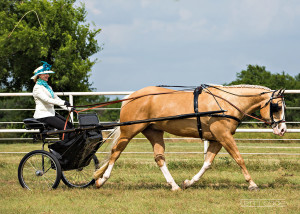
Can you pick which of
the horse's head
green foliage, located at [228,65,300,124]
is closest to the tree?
green foliage, located at [228,65,300,124]

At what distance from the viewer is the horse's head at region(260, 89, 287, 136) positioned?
665 centimetres

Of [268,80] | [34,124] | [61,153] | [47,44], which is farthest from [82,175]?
[268,80]

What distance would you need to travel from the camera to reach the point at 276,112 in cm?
670

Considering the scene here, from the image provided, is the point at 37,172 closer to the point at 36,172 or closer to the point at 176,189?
the point at 36,172

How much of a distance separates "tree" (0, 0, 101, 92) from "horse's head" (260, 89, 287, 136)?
70.8 ft

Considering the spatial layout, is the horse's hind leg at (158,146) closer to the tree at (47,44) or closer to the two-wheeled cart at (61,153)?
the two-wheeled cart at (61,153)

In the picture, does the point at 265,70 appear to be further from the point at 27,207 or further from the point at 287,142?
the point at 27,207

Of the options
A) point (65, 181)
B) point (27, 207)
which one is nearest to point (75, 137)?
point (65, 181)

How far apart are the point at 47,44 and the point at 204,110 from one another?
23009 mm

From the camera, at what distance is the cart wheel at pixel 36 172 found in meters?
7.09

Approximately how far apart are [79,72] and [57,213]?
75.6 feet

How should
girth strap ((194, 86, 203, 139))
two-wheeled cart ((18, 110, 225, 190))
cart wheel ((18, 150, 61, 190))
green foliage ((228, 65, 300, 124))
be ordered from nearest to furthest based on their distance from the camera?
girth strap ((194, 86, 203, 139)), two-wheeled cart ((18, 110, 225, 190)), cart wheel ((18, 150, 61, 190)), green foliage ((228, 65, 300, 124))

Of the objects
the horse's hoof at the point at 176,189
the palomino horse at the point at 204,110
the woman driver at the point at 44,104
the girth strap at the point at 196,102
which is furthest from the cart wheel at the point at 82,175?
the girth strap at the point at 196,102

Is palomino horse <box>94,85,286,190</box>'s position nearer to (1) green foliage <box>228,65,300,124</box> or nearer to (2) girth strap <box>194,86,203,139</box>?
(2) girth strap <box>194,86,203,139</box>
